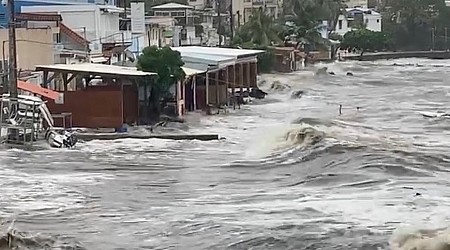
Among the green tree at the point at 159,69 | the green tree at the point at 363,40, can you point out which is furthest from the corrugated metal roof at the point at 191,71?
the green tree at the point at 363,40

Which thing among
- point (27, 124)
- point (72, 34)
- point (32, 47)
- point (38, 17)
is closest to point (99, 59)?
point (72, 34)

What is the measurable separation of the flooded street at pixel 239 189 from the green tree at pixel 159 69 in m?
1.35

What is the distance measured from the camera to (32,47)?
32344mm

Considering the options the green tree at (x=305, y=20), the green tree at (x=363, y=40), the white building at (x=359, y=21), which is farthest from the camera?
the white building at (x=359, y=21)

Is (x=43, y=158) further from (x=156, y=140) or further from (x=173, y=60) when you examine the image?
(x=173, y=60)

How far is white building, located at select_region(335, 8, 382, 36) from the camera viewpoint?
102 m

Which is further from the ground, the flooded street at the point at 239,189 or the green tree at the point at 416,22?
the green tree at the point at 416,22

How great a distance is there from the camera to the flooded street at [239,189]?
13.6m

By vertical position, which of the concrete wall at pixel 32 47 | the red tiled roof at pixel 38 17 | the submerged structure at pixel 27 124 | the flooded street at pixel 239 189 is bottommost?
the flooded street at pixel 239 189

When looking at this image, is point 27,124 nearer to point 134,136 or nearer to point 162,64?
point 134,136

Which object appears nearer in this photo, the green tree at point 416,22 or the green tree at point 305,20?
the green tree at point 305,20

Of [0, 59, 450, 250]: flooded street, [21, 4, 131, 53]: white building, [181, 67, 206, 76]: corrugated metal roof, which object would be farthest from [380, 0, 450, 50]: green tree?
[0, 59, 450, 250]: flooded street

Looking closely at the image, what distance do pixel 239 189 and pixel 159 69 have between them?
11521 millimetres

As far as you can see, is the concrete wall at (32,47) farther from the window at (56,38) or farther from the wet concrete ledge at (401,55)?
the wet concrete ledge at (401,55)
